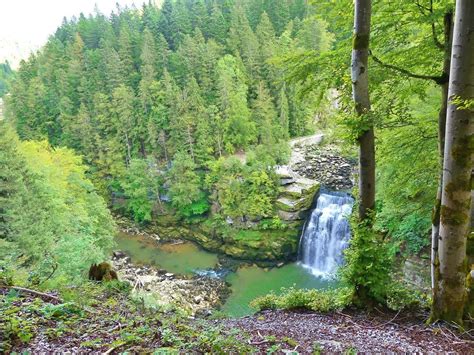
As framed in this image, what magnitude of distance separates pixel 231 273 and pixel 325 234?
6.41 metres

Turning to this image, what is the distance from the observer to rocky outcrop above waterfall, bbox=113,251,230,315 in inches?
678

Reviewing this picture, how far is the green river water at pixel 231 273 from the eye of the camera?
1820 cm

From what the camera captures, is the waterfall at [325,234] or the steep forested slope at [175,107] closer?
the waterfall at [325,234]

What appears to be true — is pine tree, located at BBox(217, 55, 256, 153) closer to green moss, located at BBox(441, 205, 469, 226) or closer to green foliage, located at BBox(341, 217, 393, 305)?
green foliage, located at BBox(341, 217, 393, 305)

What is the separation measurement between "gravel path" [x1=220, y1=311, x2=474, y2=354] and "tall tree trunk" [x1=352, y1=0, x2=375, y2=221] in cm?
141

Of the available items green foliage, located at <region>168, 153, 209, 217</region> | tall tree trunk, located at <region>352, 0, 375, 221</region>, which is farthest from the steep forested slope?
tall tree trunk, located at <region>352, 0, 375, 221</region>

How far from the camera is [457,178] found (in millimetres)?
3342

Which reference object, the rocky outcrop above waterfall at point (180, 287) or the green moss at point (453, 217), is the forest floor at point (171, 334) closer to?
the green moss at point (453, 217)

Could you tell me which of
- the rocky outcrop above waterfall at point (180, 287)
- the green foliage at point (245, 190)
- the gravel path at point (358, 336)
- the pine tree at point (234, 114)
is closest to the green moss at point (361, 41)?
the gravel path at point (358, 336)

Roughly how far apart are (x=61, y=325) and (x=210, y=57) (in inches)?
1256

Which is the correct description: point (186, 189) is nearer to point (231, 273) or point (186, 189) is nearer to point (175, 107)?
point (175, 107)

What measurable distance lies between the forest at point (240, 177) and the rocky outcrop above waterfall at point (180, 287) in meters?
0.13

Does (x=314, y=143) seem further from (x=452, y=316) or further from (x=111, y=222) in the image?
(x=452, y=316)

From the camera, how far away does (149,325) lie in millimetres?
3523
